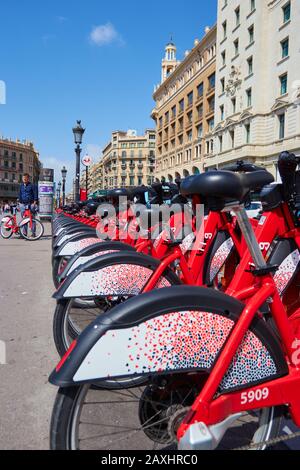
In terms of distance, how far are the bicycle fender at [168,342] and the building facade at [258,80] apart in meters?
26.1

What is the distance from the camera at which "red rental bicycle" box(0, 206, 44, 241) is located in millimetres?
11352

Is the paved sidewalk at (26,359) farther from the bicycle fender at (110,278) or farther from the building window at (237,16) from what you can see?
the building window at (237,16)

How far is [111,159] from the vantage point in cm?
12056

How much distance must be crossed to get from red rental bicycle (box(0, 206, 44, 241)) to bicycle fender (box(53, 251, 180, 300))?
934 cm

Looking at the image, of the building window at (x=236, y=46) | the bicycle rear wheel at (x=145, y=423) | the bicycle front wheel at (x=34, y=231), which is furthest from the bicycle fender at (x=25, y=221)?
the building window at (x=236, y=46)

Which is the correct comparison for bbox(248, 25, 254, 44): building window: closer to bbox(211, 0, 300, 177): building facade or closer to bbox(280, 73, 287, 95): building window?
bbox(211, 0, 300, 177): building facade

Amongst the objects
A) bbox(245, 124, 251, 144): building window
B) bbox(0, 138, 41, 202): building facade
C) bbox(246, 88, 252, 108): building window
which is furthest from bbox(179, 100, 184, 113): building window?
bbox(0, 138, 41, 202): building facade

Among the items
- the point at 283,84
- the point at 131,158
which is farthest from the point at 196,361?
the point at 131,158

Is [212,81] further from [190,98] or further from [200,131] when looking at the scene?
[190,98]

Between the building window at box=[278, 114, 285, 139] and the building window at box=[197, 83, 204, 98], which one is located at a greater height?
the building window at box=[197, 83, 204, 98]

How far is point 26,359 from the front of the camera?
9.73 ft

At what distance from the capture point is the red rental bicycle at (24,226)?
37.2 feet
